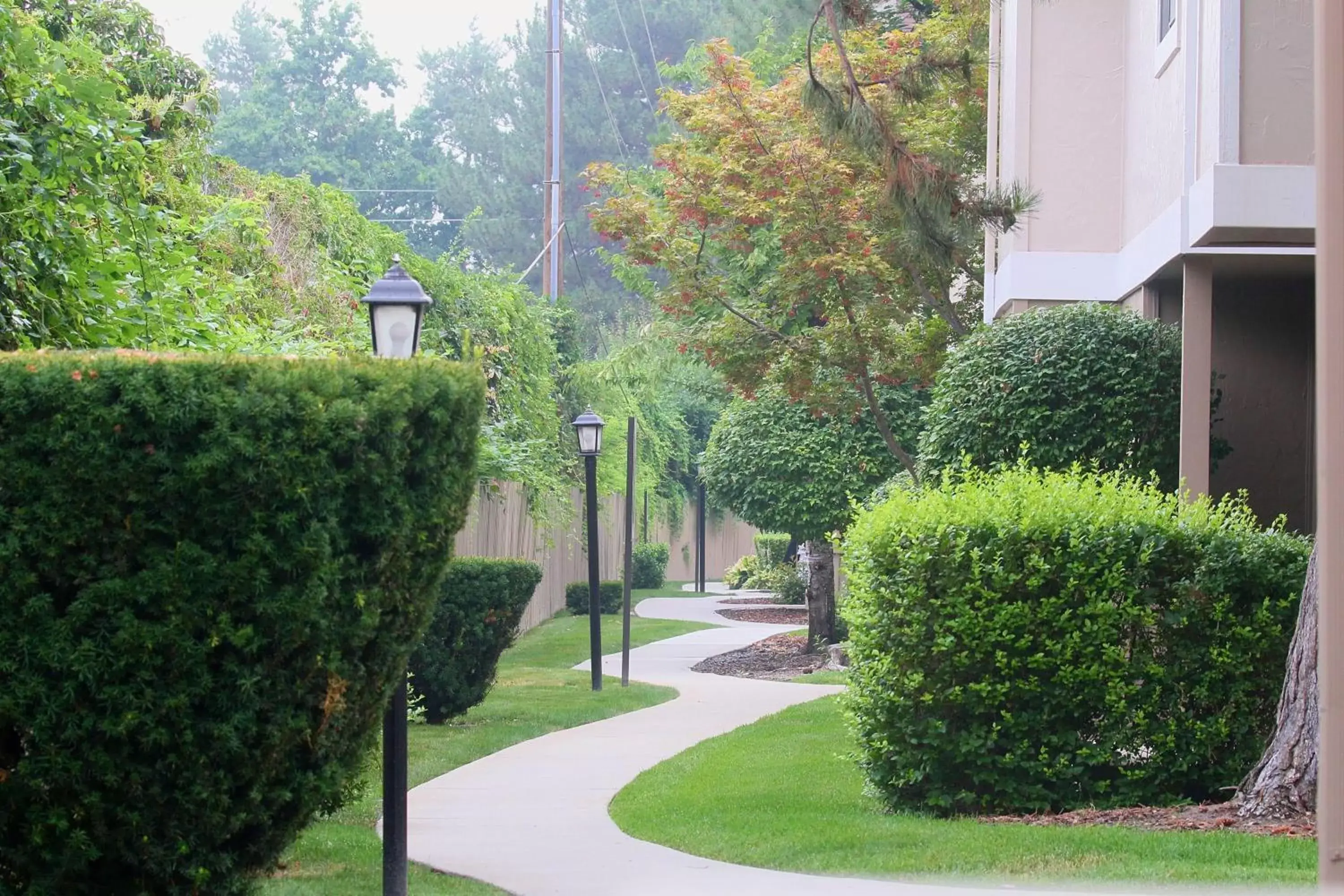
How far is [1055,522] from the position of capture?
799 centimetres

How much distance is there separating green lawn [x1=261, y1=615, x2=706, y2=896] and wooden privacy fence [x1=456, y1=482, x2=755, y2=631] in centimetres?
130

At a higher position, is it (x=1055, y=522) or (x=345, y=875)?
(x=1055, y=522)

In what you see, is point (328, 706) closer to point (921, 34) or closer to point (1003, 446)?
point (1003, 446)

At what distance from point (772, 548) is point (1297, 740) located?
32.2 metres

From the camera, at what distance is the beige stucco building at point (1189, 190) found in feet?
31.0

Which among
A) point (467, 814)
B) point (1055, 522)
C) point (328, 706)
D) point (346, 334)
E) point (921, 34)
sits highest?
point (921, 34)

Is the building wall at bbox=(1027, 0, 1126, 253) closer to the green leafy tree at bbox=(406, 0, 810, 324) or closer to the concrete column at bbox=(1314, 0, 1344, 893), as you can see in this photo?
the concrete column at bbox=(1314, 0, 1344, 893)

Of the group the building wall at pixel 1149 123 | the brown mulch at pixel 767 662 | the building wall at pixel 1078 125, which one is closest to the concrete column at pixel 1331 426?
the building wall at pixel 1149 123

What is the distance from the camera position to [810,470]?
2062 cm

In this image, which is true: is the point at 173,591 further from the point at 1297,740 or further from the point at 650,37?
the point at 650,37

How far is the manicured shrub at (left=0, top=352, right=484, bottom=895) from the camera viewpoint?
454 cm

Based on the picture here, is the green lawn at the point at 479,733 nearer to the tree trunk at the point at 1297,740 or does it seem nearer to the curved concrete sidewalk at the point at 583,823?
the curved concrete sidewalk at the point at 583,823

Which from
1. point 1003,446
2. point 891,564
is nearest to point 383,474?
point 891,564

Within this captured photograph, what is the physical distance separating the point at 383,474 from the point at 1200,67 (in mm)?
7364
